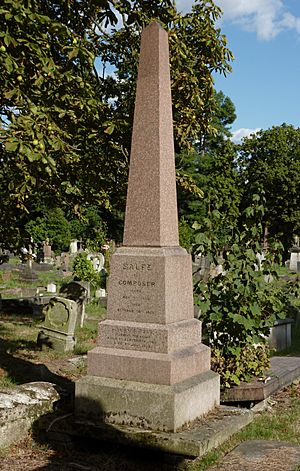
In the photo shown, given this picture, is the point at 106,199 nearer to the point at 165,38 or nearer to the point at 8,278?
the point at 165,38

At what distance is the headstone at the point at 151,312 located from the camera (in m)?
5.15

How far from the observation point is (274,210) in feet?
158

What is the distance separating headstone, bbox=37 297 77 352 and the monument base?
18.9 feet

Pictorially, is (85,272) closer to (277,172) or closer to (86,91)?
(86,91)

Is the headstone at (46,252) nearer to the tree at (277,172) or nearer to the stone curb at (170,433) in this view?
the tree at (277,172)

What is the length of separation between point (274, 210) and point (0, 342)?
39.7 m

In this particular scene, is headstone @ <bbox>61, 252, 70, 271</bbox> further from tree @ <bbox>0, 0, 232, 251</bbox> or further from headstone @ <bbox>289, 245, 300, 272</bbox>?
tree @ <bbox>0, 0, 232, 251</bbox>

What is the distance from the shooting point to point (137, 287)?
18.1 ft

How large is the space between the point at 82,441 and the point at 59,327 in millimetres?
5939

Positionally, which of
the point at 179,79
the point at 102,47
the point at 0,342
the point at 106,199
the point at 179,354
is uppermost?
the point at 102,47

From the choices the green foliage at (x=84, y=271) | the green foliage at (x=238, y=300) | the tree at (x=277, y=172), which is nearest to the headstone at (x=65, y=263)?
the green foliage at (x=84, y=271)

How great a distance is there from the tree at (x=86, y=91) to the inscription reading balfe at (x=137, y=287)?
197 centimetres

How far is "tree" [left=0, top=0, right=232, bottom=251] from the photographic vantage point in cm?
717

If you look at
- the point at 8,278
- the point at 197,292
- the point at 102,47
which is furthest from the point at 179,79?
the point at 8,278
